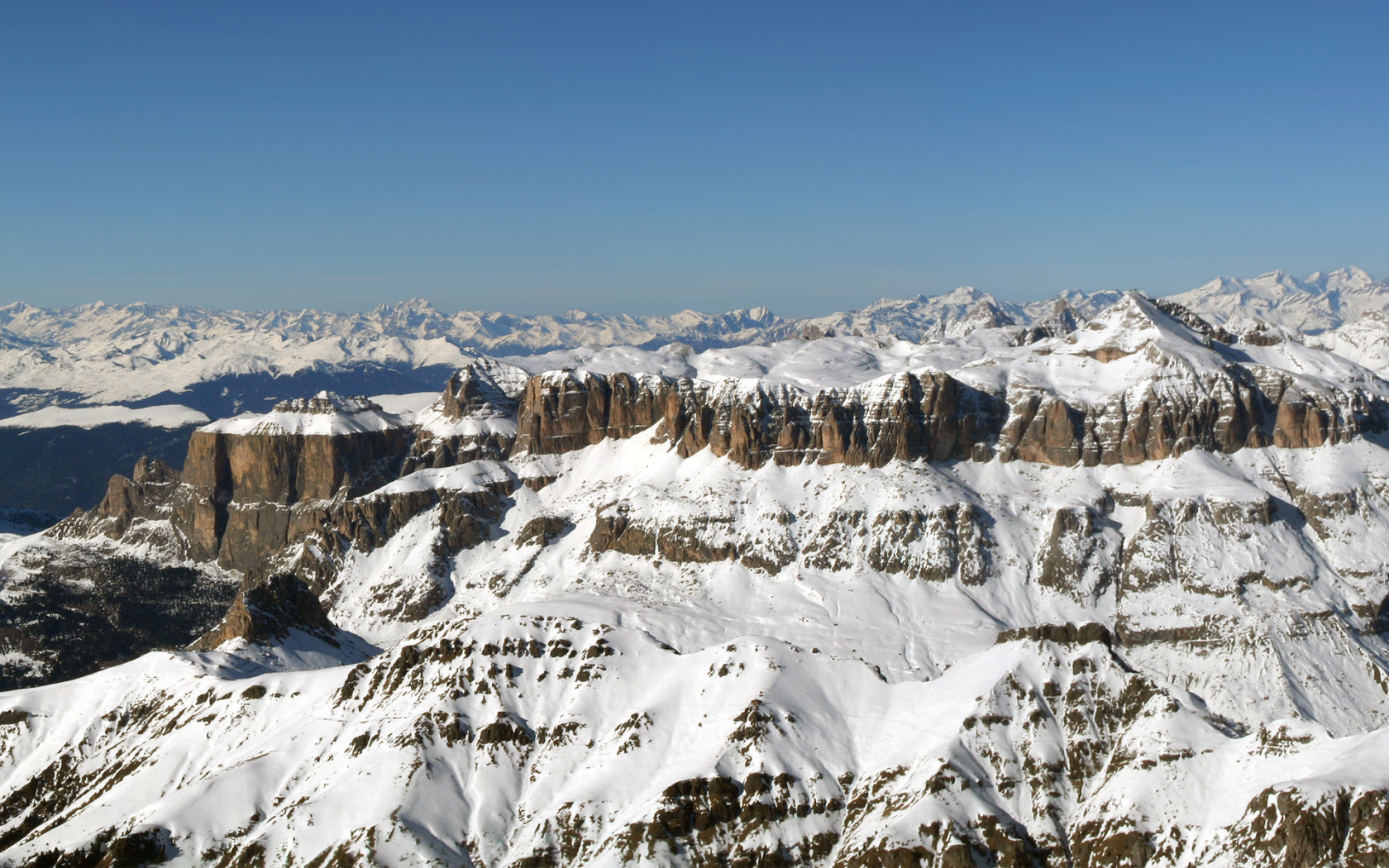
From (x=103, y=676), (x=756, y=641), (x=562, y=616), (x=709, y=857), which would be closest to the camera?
(x=709, y=857)

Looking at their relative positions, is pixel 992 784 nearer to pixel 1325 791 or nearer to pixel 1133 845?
pixel 1133 845

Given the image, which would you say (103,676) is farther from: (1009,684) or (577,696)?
(1009,684)

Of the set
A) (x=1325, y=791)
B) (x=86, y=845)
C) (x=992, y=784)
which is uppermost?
(x=1325, y=791)

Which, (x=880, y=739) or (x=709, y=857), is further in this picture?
(x=880, y=739)

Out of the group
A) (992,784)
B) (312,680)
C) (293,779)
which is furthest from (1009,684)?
(312,680)

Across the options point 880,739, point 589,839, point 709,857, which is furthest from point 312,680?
point 880,739

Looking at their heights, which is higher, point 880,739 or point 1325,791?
point 1325,791

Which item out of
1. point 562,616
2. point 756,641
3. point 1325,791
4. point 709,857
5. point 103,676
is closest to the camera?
point 1325,791

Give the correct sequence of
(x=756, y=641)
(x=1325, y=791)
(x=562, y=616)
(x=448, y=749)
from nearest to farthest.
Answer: (x=1325, y=791)
(x=448, y=749)
(x=756, y=641)
(x=562, y=616)

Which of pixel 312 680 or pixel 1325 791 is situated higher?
pixel 1325 791
